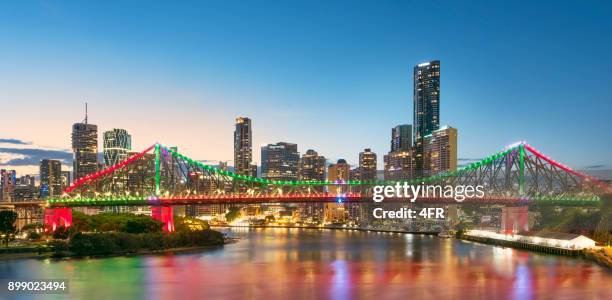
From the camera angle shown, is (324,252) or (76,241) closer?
(76,241)

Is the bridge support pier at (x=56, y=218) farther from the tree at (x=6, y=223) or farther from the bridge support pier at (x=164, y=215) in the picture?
the bridge support pier at (x=164, y=215)

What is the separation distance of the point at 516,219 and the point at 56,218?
→ 5971 cm

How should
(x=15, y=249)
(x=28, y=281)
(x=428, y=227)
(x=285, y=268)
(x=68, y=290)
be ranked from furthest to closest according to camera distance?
1. (x=428, y=227)
2. (x=15, y=249)
3. (x=285, y=268)
4. (x=28, y=281)
5. (x=68, y=290)

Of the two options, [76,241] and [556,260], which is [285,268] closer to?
[76,241]

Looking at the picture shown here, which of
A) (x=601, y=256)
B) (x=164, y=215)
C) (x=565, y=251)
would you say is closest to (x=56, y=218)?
(x=164, y=215)

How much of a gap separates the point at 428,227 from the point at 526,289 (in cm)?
11341

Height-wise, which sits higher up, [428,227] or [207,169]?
[207,169]

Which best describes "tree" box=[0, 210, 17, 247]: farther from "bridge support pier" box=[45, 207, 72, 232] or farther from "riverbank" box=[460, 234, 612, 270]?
"riverbank" box=[460, 234, 612, 270]

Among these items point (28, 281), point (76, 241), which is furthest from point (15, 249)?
point (28, 281)

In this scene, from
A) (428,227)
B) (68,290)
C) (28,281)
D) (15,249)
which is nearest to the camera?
(68,290)

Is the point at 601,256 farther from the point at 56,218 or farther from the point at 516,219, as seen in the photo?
the point at 56,218

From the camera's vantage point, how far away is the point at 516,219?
9288cm

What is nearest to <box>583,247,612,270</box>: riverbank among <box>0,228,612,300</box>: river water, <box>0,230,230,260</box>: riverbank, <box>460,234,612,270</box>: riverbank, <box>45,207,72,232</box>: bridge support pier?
<box>460,234,612,270</box>: riverbank

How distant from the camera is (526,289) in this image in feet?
154
